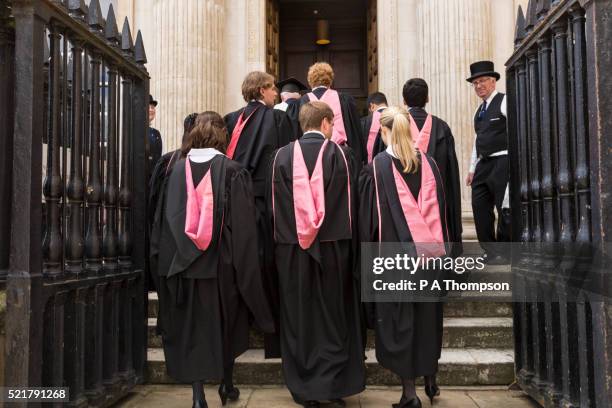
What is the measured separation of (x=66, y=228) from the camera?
3.29 meters

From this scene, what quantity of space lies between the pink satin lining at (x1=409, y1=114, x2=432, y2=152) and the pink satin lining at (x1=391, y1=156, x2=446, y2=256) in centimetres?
123

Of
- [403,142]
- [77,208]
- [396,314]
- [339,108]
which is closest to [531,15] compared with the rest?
[403,142]

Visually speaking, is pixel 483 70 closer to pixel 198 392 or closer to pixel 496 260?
pixel 496 260

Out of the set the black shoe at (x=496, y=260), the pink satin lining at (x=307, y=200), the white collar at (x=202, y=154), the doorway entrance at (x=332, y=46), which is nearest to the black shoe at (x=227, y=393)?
the pink satin lining at (x=307, y=200)

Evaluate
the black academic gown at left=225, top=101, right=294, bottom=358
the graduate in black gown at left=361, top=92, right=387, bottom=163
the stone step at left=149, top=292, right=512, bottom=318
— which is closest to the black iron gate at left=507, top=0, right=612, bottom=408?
the stone step at left=149, top=292, right=512, bottom=318

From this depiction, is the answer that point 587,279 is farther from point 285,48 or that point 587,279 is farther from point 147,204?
point 285,48

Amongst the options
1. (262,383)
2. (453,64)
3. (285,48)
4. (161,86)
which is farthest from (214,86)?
(262,383)

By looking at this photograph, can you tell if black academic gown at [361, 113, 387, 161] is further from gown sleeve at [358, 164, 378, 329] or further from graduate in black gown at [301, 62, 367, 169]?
gown sleeve at [358, 164, 378, 329]

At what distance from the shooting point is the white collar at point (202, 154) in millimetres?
3859

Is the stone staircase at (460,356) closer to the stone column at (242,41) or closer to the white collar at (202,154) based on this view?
the white collar at (202,154)

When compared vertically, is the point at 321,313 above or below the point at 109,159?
below

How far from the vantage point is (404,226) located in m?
3.80

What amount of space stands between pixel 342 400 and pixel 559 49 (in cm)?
258

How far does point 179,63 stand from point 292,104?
3.35m
